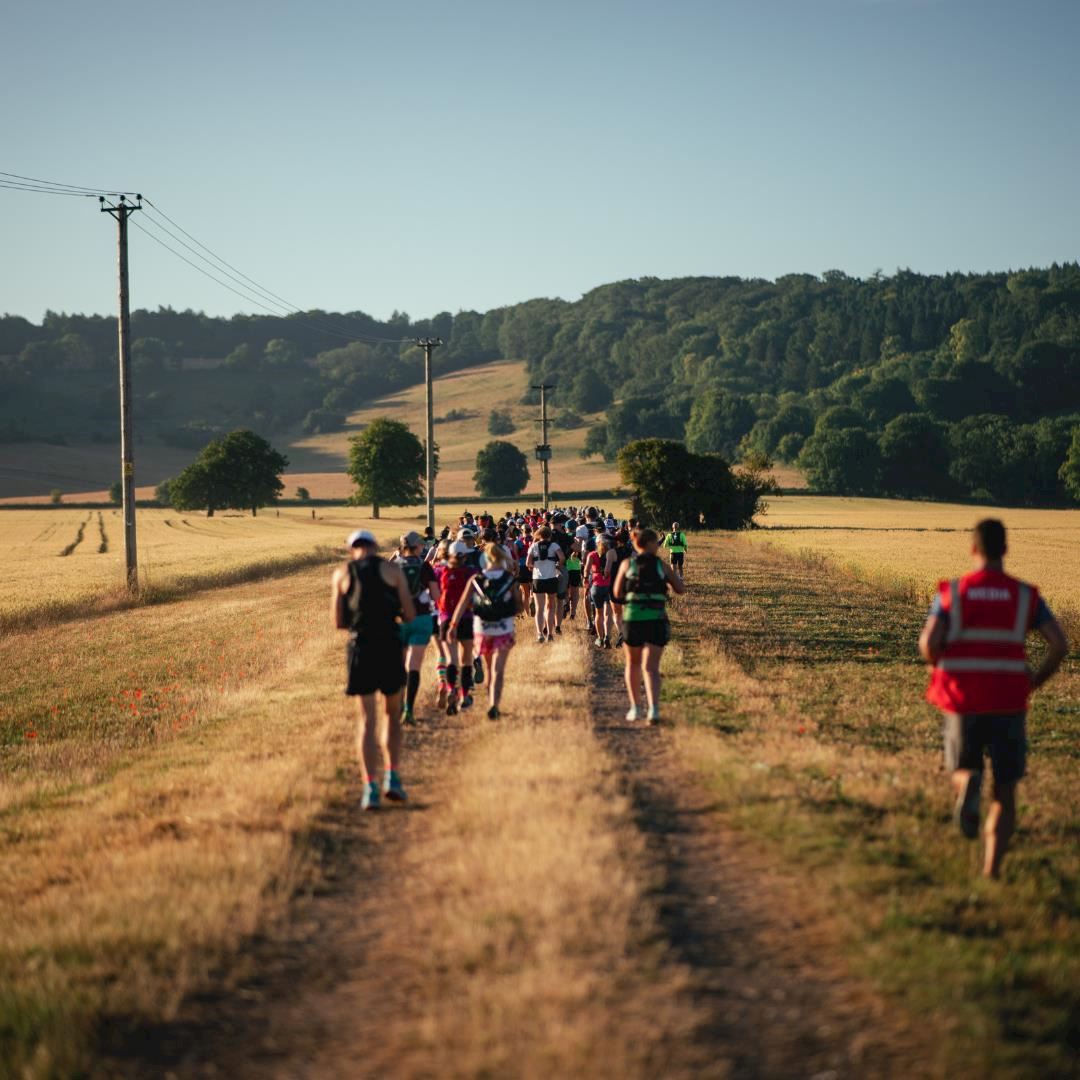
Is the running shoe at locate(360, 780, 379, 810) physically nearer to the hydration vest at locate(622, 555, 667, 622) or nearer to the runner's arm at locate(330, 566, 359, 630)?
the runner's arm at locate(330, 566, 359, 630)

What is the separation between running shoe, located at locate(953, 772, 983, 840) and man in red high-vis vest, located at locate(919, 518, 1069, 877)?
31cm

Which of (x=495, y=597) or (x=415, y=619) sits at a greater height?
(x=495, y=597)

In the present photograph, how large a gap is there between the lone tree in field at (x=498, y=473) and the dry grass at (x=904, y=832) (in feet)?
346

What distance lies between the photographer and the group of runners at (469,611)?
9047mm

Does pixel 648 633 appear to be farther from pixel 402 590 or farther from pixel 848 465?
pixel 848 465

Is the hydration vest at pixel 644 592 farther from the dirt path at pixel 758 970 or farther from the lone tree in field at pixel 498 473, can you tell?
the lone tree in field at pixel 498 473

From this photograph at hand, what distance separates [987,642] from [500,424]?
17298cm

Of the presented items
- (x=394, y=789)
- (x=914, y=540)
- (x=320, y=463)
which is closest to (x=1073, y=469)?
(x=914, y=540)

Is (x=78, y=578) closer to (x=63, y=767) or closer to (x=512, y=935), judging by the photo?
(x=63, y=767)

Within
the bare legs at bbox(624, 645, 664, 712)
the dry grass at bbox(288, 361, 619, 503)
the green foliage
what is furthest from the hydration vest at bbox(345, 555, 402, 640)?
the green foliage

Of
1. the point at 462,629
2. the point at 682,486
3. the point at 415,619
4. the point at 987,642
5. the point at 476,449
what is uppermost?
the point at 476,449

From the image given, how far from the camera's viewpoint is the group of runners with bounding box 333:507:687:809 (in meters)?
9.05

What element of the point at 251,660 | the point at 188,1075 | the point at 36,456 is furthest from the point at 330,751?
the point at 36,456

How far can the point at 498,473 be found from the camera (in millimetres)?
123875
